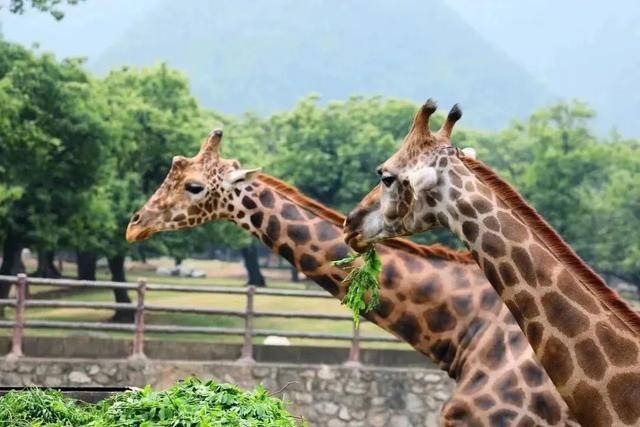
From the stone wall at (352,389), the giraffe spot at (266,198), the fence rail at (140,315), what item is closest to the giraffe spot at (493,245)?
the giraffe spot at (266,198)

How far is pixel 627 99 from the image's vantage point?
569 ft

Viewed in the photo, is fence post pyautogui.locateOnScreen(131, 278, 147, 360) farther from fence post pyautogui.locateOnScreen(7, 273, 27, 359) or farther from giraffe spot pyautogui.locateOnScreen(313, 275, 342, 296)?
Answer: giraffe spot pyautogui.locateOnScreen(313, 275, 342, 296)

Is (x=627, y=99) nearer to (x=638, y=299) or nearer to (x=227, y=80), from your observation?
(x=227, y=80)

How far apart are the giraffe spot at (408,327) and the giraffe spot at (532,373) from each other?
0.84 metres

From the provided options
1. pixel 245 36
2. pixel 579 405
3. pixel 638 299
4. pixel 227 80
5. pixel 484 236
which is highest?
pixel 245 36

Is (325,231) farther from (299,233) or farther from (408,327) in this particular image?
(408,327)

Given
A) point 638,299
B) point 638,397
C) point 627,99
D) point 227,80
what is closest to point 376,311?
point 638,397

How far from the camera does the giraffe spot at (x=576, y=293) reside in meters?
4.21

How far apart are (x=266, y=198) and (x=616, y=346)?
3.21 m

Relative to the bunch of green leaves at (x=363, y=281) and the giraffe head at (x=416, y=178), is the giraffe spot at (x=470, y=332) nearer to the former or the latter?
the bunch of green leaves at (x=363, y=281)

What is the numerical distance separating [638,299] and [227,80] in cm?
13272

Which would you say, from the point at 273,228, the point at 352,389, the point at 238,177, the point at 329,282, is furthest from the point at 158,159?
the point at 329,282

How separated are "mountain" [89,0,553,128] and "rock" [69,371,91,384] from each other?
141094mm

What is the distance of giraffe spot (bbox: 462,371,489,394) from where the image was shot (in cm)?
560
